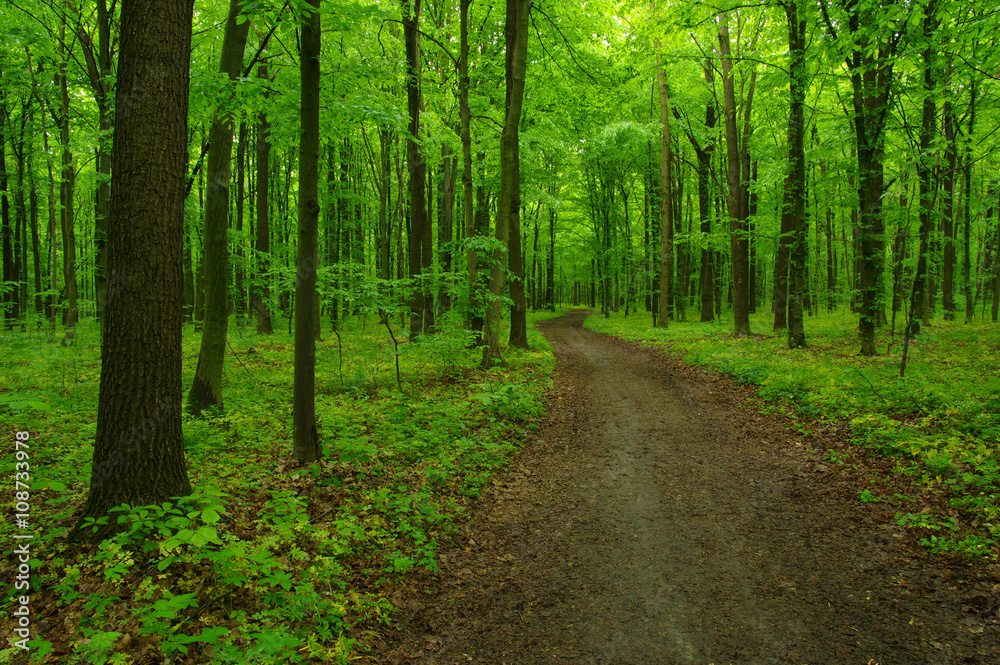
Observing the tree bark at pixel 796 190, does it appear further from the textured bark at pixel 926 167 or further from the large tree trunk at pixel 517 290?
the large tree trunk at pixel 517 290

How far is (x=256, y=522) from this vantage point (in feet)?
14.4

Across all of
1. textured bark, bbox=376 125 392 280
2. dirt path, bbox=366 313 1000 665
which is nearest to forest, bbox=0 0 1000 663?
dirt path, bbox=366 313 1000 665

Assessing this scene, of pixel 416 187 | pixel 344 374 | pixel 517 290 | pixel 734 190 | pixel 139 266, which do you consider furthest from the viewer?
pixel 734 190

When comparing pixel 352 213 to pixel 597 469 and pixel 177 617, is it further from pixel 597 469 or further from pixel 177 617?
pixel 177 617

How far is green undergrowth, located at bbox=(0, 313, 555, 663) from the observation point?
2975mm

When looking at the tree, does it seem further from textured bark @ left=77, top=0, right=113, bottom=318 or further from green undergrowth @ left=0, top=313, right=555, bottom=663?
textured bark @ left=77, top=0, right=113, bottom=318

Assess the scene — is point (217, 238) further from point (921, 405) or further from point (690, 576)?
point (921, 405)

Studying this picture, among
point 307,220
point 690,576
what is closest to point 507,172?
point 307,220

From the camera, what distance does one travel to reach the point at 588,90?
15523 mm

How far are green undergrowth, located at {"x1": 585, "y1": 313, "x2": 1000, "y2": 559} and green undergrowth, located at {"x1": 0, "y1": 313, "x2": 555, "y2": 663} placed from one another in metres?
4.95

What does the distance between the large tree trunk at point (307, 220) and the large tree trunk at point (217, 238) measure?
250 centimetres

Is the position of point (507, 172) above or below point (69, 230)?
above

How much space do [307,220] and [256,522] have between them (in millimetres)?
3321

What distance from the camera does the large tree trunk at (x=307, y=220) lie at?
5.43 metres
